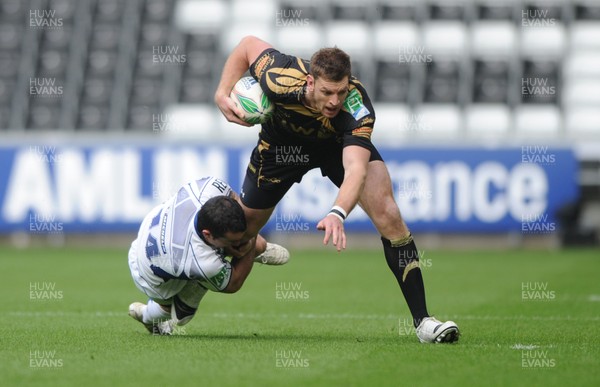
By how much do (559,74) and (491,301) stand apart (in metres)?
12.9

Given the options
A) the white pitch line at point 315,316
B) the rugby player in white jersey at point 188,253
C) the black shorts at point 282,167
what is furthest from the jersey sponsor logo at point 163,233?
the white pitch line at point 315,316

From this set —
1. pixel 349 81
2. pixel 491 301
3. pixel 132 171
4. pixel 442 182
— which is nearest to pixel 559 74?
pixel 442 182

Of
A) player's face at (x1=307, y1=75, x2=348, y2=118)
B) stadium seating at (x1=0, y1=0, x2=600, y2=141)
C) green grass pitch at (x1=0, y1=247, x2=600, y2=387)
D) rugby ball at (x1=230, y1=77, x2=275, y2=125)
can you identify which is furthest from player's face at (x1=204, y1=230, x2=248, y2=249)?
stadium seating at (x1=0, y1=0, x2=600, y2=141)

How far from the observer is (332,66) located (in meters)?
6.97

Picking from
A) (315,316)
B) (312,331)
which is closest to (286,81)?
(312,331)

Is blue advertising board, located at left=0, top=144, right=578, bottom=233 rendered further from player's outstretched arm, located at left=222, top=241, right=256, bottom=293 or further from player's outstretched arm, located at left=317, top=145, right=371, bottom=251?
player's outstretched arm, located at left=317, top=145, right=371, bottom=251

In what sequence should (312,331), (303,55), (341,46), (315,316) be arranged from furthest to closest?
1. (341,46)
2. (303,55)
3. (315,316)
4. (312,331)

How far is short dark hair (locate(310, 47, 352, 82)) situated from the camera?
698 centimetres

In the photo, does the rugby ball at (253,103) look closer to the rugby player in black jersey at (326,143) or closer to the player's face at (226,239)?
the rugby player in black jersey at (326,143)

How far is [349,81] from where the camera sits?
7543 millimetres

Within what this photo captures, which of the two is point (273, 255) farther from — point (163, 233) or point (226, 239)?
point (226, 239)

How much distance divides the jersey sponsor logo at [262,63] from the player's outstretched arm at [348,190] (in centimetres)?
92

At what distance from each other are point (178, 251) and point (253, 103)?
3.64 feet

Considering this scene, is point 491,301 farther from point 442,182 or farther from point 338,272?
point 442,182
